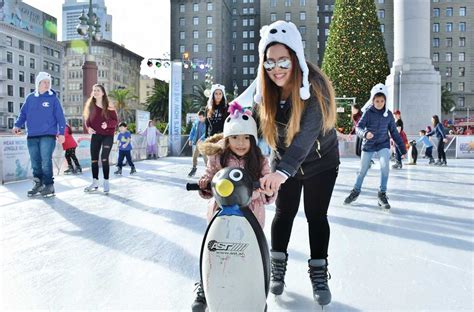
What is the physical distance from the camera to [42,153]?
18.2 ft

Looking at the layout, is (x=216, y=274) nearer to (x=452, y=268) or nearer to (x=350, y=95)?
(x=452, y=268)

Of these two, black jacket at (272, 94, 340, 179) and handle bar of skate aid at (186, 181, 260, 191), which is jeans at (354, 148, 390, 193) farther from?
handle bar of skate aid at (186, 181, 260, 191)

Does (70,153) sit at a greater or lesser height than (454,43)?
lesser

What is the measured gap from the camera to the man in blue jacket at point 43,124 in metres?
5.48

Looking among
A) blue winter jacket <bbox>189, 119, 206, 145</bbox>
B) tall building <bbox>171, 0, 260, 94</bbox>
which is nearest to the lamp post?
blue winter jacket <bbox>189, 119, 206, 145</bbox>

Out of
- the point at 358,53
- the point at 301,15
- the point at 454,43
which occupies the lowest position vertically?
the point at 358,53

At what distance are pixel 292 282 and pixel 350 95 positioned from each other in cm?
1889

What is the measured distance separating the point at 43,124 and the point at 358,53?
57.4 feet

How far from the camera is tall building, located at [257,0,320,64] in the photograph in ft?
209

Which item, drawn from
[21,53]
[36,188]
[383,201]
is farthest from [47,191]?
[21,53]

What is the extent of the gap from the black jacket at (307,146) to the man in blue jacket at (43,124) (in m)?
4.05

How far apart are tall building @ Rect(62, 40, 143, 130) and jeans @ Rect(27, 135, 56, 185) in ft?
228

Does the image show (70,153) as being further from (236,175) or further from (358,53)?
(358,53)

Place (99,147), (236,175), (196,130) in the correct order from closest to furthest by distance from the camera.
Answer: (236,175) → (99,147) → (196,130)
